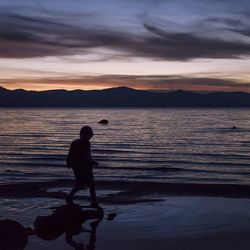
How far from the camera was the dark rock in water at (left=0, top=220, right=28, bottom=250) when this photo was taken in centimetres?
875

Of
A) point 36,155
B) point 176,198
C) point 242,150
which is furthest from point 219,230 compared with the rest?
point 242,150

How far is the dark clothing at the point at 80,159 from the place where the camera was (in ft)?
38.0

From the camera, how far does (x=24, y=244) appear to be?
891 cm

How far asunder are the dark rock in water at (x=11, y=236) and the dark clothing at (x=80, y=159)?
2.96 meters

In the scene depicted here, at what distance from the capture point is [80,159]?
456 inches

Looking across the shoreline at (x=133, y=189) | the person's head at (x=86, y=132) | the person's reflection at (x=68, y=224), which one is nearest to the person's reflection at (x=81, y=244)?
the person's reflection at (x=68, y=224)

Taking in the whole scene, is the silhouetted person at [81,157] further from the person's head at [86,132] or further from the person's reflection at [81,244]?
the person's reflection at [81,244]

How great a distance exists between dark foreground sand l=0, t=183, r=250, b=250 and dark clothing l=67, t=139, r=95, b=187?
118cm

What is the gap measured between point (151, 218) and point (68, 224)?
2233mm

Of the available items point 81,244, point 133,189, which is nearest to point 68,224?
point 81,244

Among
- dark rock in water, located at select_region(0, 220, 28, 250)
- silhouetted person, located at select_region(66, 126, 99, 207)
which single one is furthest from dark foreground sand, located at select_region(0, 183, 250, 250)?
silhouetted person, located at select_region(66, 126, 99, 207)

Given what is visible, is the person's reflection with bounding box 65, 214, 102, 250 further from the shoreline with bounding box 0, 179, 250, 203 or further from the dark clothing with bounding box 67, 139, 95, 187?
the shoreline with bounding box 0, 179, 250, 203

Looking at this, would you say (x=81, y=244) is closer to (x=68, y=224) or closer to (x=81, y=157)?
(x=68, y=224)

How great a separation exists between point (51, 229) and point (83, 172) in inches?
81.6
